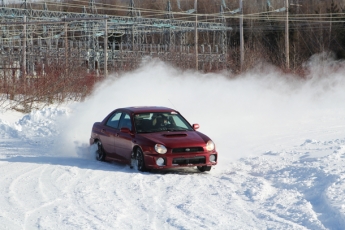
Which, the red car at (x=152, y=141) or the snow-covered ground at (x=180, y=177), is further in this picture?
the red car at (x=152, y=141)

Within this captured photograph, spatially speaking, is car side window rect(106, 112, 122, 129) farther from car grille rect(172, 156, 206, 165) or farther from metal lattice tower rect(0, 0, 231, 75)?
metal lattice tower rect(0, 0, 231, 75)

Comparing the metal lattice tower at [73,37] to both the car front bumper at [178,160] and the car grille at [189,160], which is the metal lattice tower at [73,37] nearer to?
the car front bumper at [178,160]

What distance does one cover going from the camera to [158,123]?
1484cm

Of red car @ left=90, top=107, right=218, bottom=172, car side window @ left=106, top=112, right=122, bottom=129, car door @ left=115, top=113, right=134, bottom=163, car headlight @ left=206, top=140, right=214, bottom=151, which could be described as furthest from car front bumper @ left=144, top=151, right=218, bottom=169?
car side window @ left=106, top=112, right=122, bottom=129

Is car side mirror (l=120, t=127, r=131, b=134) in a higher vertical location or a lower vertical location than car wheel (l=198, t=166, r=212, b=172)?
higher

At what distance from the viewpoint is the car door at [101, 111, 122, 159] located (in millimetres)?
15285

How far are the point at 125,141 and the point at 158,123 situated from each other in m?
0.86

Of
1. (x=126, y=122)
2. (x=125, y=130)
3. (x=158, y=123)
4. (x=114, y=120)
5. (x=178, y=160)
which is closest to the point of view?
(x=178, y=160)

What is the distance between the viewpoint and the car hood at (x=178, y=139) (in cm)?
1362

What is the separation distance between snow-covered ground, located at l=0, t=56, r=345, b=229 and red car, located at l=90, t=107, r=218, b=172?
32 cm

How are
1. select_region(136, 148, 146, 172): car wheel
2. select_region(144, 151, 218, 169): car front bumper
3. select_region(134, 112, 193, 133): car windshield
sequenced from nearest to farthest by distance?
select_region(144, 151, 218, 169): car front bumper
select_region(136, 148, 146, 172): car wheel
select_region(134, 112, 193, 133): car windshield

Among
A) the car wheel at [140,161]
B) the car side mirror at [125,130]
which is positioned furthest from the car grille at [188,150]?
the car side mirror at [125,130]

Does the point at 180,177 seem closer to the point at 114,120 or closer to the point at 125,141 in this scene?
the point at 125,141

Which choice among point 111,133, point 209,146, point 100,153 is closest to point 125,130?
point 111,133
